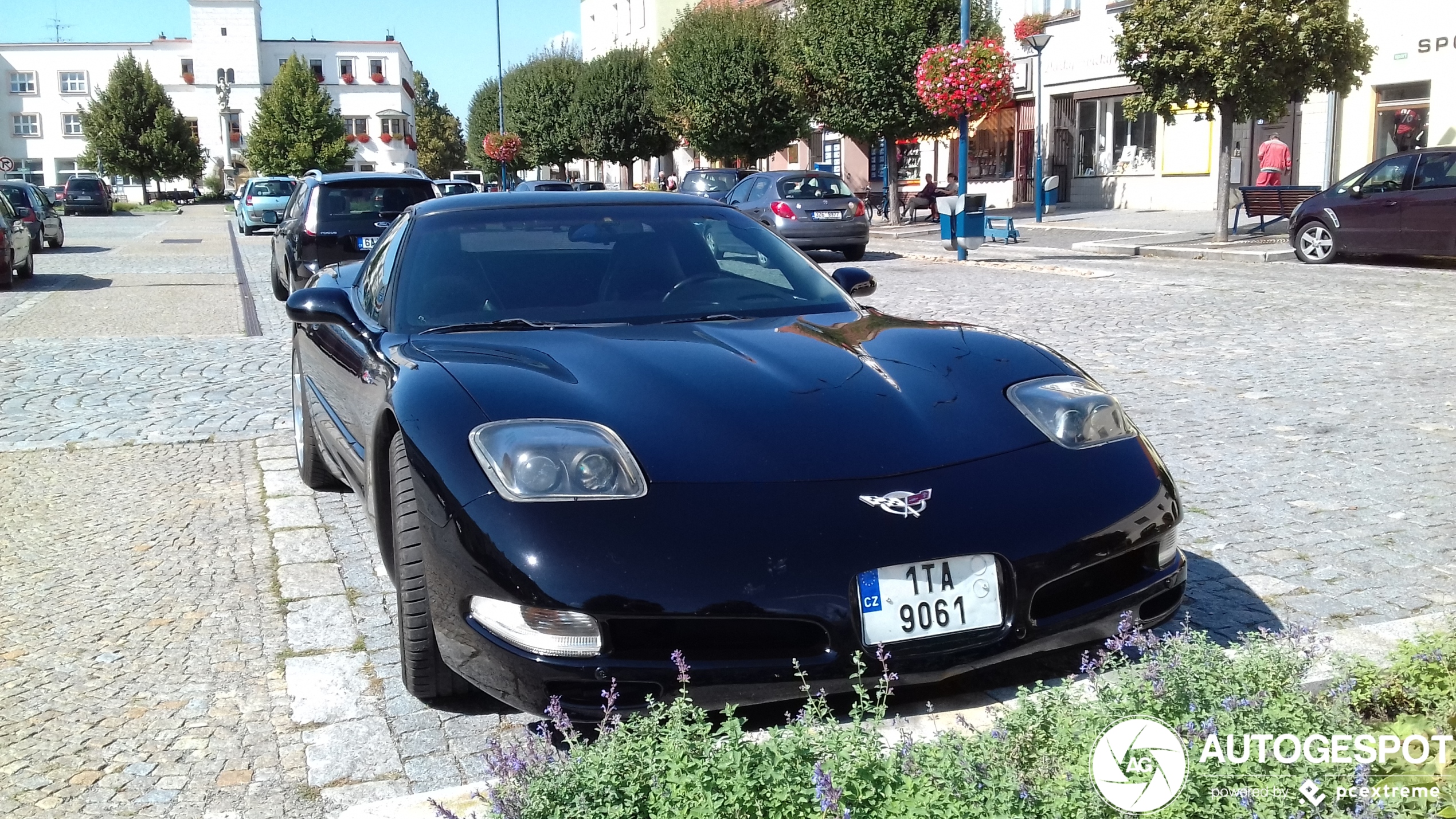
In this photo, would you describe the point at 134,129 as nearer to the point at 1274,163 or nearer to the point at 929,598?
the point at 1274,163

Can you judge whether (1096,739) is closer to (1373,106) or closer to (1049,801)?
(1049,801)

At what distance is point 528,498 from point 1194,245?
1988cm

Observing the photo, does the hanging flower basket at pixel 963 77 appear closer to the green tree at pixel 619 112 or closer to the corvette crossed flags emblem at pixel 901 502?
the corvette crossed flags emblem at pixel 901 502

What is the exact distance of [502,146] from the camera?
63688 millimetres

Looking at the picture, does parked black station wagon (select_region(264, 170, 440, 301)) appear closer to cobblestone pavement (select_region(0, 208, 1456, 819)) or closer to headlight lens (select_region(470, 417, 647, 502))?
cobblestone pavement (select_region(0, 208, 1456, 819))

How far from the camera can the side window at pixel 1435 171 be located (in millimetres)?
16297

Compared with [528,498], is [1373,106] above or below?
above

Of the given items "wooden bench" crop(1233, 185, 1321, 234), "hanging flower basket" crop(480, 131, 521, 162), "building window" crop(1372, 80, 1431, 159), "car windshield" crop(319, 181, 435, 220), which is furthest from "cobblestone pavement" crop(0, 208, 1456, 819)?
"hanging flower basket" crop(480, 131, 521, 162)

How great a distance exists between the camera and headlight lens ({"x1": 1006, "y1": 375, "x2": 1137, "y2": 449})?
336 cm

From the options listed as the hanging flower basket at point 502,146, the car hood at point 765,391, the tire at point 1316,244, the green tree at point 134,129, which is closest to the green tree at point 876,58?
the tire at point 1316,244

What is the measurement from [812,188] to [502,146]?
146 feet

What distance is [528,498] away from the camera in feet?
9.51

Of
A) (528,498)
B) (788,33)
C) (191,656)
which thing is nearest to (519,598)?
(528,498)

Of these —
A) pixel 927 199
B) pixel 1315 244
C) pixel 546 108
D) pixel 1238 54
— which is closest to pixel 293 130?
pixel 546 108
